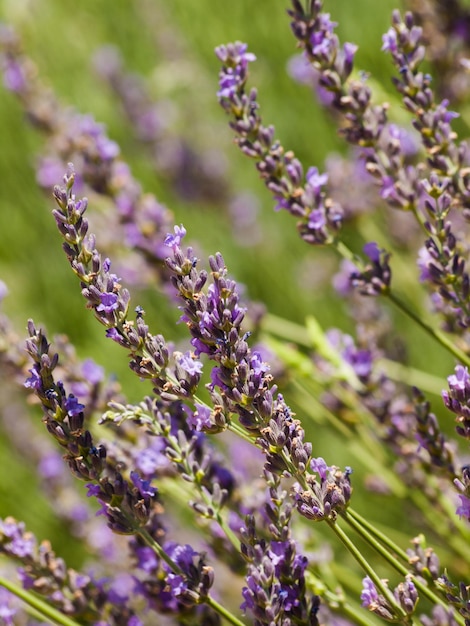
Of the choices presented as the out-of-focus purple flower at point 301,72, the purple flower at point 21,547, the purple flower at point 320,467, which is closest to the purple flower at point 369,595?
the purple flower at point 320,467

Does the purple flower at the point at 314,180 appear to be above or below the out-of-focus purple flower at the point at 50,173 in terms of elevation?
below

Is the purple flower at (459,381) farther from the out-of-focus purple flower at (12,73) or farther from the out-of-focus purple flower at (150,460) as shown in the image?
the out-of-focus purple flower at (12,73)

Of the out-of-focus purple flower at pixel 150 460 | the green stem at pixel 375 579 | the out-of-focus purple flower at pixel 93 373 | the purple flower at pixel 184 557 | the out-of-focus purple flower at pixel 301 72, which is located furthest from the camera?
the out-of-focus purple flower at pixel 301 72

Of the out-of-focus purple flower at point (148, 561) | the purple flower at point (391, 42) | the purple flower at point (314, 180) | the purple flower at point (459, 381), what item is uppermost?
the purple flower at point (391, 42)

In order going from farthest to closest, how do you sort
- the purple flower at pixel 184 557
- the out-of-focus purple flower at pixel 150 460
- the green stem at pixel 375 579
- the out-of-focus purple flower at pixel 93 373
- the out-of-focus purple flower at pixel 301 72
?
the out-of-focus purple flower at pixel 301 72 < the out-of-focus purple flower at pixel 93 373 < the out-of-focus purple flower at pixel 150 460 < the purple flower at pixel 184 557 < the green stem at pixel 375 579

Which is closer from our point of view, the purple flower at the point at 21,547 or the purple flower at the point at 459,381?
the purple flower at the point at 459,381

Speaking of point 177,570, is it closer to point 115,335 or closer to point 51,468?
point 115,335

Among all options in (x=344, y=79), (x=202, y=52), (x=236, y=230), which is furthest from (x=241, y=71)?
(x=202, y=52)

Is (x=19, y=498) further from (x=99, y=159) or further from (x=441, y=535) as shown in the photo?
(x=441, y=535)

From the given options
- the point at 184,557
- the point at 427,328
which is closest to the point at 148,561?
the point at 184,557
